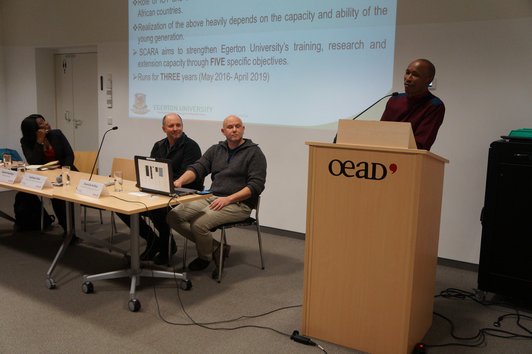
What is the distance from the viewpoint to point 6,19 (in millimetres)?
6504

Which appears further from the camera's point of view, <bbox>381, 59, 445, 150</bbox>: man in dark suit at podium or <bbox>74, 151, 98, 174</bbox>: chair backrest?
<bbox>74, 151, 98, 174</bbox>: chair backrest

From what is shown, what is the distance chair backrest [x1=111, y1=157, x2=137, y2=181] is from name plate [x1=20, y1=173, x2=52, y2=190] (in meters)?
0.74

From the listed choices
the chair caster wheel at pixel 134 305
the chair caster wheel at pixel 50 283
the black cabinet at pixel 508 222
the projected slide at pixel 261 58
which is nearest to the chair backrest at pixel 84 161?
the projected slide at pixel 261 58

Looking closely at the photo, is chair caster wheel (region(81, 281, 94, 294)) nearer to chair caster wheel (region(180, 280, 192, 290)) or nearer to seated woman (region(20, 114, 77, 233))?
chair caster wheel (region(180, 280, 192, 290))

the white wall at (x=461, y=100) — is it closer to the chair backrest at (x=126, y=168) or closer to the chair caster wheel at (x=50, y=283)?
the chair backrest at (x=126, y=168)

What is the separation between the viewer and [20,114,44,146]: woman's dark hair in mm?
4141

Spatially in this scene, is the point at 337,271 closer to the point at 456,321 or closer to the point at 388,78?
the point at 456,321

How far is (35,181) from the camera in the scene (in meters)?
3.17

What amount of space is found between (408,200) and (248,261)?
191 cm

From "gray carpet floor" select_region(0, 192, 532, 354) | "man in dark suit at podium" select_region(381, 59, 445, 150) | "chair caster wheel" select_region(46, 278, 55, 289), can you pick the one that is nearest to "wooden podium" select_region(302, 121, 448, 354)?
"gray carpet floor" select_region(0, 192, 532, 354)

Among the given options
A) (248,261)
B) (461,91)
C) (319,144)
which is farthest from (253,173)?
(461,91)

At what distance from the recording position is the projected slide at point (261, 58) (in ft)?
12.8

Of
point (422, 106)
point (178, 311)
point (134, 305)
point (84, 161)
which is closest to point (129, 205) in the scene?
point (134, 305)

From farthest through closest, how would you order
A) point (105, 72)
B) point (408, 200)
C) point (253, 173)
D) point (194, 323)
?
point (105, 72) < point (253, 173) < point (194, 323) < point (408, 200)
